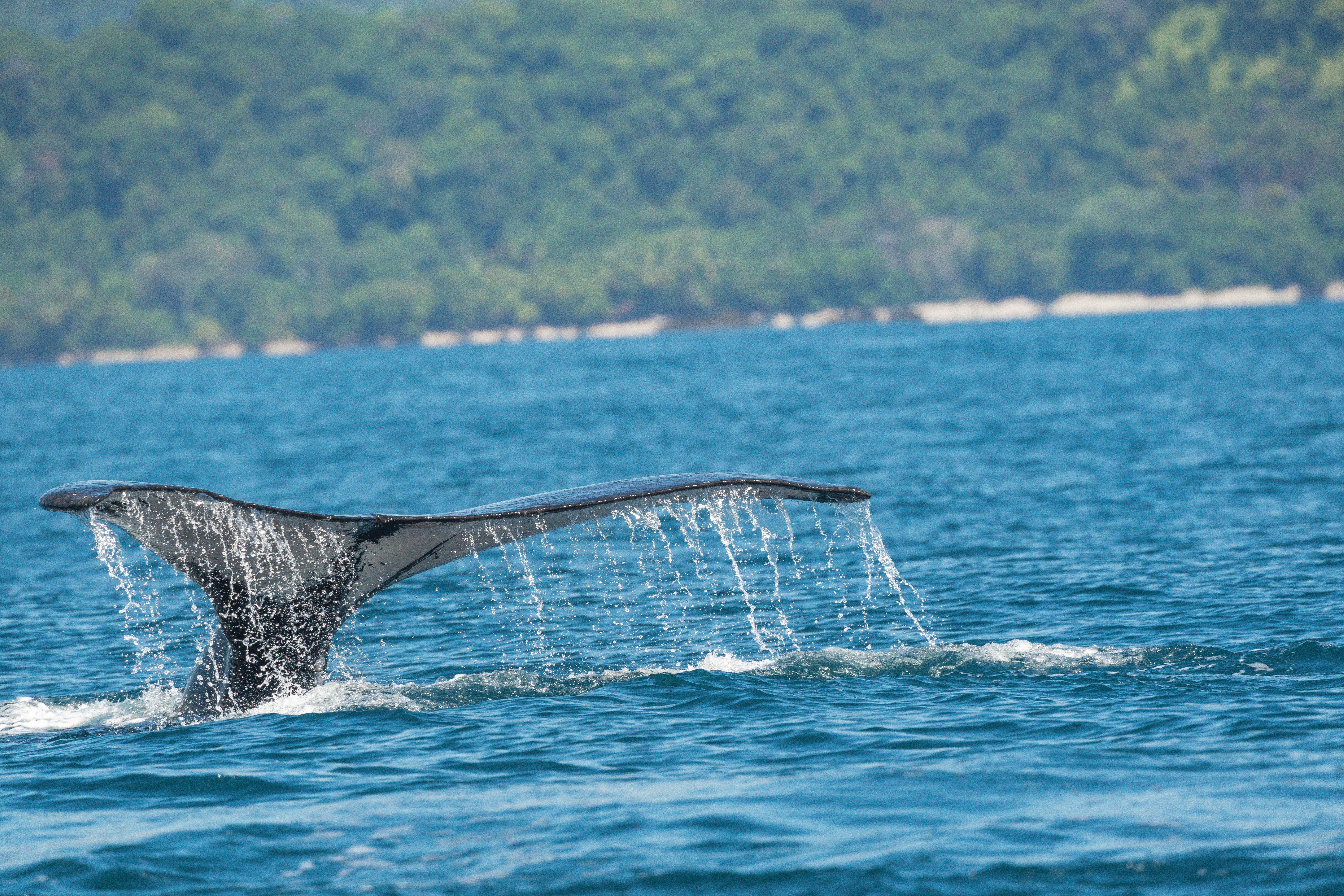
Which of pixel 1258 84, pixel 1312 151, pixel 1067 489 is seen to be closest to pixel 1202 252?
pixel 1312 151

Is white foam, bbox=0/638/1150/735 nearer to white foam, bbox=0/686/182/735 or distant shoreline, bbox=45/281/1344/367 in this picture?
white foam, bbox=0/686/182/735

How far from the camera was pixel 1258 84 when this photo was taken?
176 metres

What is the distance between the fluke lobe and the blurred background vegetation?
487ft

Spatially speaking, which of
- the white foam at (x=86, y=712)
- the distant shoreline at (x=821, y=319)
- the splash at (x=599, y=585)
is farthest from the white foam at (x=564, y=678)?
the distant shoreline at (x=821, y=319)

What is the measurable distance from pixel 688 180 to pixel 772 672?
568 ft

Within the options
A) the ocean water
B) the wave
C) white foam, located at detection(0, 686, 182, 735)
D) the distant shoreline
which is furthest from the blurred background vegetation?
white foam, located at detection(0, 686, 182, 735)

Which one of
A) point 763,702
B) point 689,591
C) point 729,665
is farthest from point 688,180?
point 763,702

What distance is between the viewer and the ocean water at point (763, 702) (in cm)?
794

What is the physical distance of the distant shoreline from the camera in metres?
150

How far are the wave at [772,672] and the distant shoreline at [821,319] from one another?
440 feet

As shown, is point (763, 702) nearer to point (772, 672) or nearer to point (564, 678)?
point (772, 672)

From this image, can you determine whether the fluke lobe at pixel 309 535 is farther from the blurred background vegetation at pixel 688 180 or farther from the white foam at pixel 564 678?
the blurred background vegetation at pixel 688 180

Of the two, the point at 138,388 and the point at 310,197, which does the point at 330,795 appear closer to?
the point at 138,388

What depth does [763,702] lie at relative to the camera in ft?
36.2
